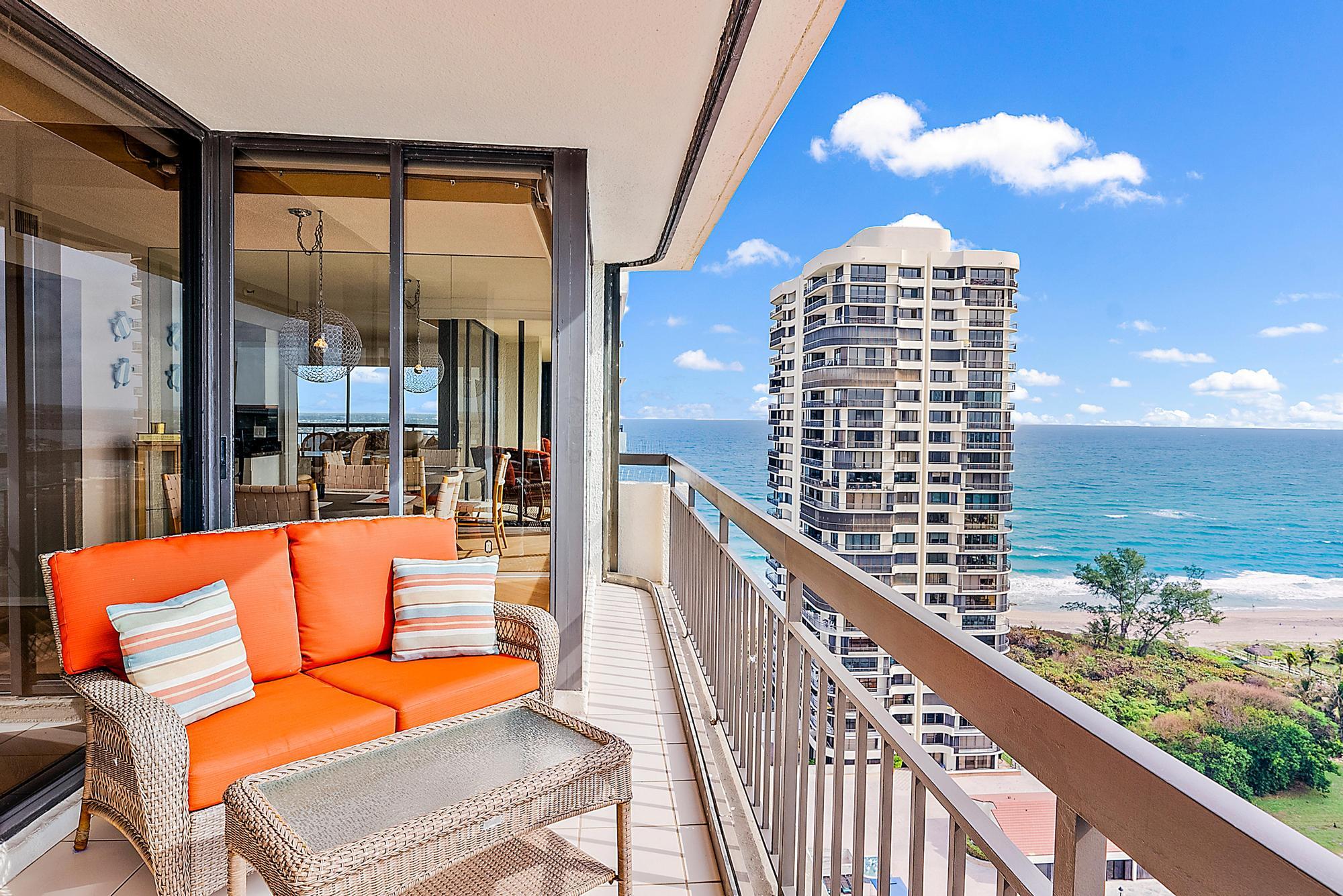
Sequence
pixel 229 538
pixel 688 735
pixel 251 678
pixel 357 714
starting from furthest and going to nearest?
pixel 688 735 → pixel 229 538 → pixel 251 678 → pixel 357 714

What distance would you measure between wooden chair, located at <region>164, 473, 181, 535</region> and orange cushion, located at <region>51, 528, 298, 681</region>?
2.27 feet

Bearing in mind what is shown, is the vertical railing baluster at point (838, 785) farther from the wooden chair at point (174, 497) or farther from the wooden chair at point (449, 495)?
the wooden chair at point (174, 497)

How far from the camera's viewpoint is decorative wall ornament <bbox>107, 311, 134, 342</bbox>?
259cm

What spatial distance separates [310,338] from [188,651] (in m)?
1.67

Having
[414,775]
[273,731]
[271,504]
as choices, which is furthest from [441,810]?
[271,504]

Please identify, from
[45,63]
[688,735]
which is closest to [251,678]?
[688,735]

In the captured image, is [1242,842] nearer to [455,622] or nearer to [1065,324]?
[455,622]

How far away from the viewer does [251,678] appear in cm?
227

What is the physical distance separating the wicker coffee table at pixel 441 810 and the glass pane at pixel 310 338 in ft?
5.63

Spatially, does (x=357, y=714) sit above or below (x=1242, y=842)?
below

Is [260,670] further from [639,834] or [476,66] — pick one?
[476,66]

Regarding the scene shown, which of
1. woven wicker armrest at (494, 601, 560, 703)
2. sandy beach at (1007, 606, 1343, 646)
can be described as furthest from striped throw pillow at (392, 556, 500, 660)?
sandy beach at (1007, 606, 1343, 646)

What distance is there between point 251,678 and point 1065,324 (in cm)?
551

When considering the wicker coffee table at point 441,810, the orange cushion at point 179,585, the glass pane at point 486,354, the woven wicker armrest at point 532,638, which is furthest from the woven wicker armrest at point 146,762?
the glass pane at point 486,354
